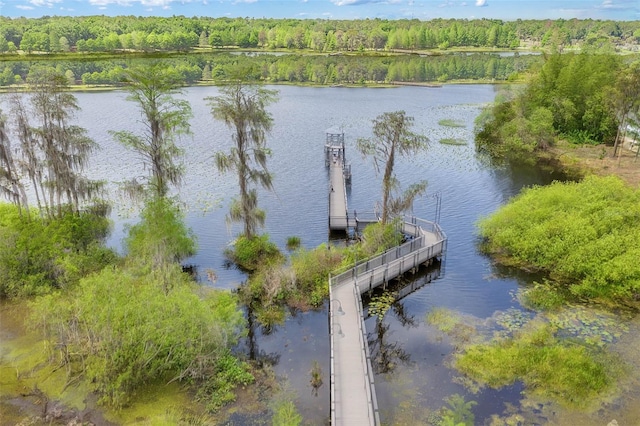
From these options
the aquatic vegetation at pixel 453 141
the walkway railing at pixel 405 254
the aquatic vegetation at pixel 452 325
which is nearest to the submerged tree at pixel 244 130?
the walkway railing at pixel 405 254

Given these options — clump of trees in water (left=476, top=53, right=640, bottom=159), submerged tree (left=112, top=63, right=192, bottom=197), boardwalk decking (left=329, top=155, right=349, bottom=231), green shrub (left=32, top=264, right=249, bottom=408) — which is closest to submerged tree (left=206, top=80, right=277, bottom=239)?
submerged tree (left=112, top=63, right=192, bottom=197)

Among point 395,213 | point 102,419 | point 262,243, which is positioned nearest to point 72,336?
point 102,419

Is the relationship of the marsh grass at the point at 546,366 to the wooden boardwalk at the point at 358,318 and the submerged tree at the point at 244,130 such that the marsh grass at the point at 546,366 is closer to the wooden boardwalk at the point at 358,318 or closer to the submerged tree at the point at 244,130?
the wooden boardwalk at the point at 358,318

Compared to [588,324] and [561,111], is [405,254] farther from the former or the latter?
[561,111]

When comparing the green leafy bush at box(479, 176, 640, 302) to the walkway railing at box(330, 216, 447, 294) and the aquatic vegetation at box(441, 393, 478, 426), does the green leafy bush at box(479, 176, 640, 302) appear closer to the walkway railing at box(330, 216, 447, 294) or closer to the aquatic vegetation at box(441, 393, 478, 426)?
the walkway railing at box(330, 216, 447, 294)

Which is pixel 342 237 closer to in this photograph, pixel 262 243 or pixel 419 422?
pixel 262 243
